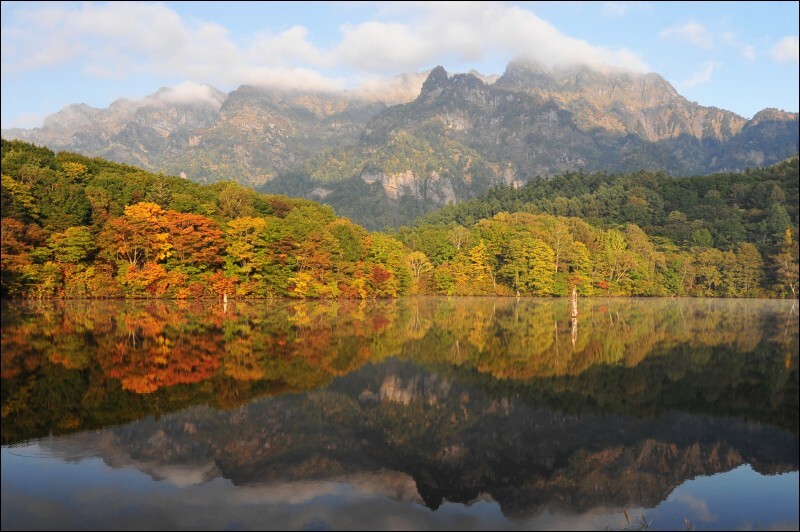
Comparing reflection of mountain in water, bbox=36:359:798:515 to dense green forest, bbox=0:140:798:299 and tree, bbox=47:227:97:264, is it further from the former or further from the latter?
tree, bbox=47:227:97:264

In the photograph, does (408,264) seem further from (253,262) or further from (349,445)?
(349,445)

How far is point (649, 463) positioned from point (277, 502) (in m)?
7.32

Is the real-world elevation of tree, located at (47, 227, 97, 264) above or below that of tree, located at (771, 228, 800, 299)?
above

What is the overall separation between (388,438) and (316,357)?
31.4ft

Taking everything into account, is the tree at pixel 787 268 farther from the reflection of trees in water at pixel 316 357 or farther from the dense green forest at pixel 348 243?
the reflection of trees in water at pixel 316 357

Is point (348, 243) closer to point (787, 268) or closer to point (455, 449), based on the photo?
point (455, 449)

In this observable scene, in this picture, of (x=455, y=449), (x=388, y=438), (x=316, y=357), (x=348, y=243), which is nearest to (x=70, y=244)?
(x=348, y=243)

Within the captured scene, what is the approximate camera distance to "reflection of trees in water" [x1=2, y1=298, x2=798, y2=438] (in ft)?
49.1

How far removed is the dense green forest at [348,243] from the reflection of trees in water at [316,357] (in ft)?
70.8

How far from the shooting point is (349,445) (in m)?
11.5

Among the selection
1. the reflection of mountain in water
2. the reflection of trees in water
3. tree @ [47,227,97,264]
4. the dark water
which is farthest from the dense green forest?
the reflection of mountain in water

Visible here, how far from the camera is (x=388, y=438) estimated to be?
12039 mm

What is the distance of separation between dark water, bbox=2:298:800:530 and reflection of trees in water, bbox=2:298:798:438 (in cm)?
13

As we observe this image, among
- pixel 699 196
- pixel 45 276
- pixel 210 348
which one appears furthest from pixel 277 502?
pixel 699 196
